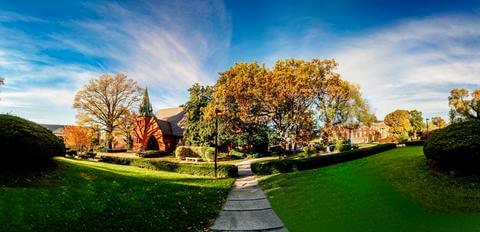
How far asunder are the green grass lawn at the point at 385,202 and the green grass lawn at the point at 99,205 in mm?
3770

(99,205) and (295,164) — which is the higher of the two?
(295,164)

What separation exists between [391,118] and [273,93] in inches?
2250

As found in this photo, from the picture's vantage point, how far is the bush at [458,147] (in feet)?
38.7

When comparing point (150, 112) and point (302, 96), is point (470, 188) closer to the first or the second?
point (302, 96)

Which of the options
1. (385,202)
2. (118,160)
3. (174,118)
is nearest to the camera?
(385,202)

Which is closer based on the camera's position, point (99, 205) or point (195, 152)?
point (99, 205)

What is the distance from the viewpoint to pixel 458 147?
39.1 feet

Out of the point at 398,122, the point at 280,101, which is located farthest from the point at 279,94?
the point at 398,122

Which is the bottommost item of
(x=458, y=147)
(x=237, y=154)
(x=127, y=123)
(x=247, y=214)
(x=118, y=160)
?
(x=247, y=214)

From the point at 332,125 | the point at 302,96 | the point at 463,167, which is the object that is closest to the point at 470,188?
the point at 463,167

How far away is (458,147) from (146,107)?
1959 inches

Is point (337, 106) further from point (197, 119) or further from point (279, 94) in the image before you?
point (197, 119)

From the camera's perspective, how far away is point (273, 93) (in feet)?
99.2

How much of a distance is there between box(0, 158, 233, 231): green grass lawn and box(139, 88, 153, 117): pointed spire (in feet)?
125
